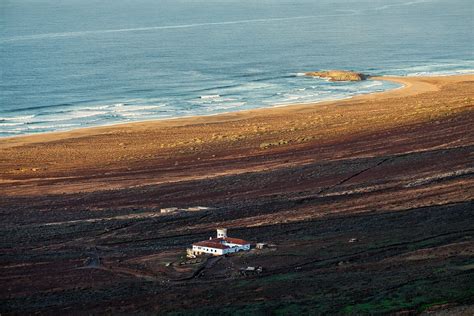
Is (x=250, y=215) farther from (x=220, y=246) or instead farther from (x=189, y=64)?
(x=189, y=64)

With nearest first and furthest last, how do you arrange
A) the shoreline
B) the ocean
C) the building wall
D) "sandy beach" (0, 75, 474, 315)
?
"sandy beach" (0, 75, 474, 315), the building wall, the shoreline, the ocean

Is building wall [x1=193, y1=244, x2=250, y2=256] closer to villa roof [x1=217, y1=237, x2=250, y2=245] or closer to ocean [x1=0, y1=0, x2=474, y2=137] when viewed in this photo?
villa roof [x1=217, y1=237, x2=250, y2=245]

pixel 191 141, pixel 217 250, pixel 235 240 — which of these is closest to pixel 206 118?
pixel 191 141

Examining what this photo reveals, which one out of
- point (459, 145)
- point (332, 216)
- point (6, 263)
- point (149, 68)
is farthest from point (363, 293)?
point (149, 68)

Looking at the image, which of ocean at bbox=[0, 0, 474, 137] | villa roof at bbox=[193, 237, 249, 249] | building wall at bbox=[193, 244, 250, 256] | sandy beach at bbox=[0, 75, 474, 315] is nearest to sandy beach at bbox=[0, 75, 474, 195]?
sandy beach at bbox=[0, 75, 474, 315]

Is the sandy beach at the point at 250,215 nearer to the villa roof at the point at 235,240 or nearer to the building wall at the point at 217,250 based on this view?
the building wall at the point at 217,250

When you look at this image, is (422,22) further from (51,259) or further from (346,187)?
(51,259)
